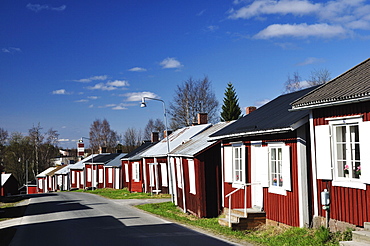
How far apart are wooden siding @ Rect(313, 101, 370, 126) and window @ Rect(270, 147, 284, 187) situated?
8.00ft

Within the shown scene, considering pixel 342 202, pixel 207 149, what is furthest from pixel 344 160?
pixel 207 149

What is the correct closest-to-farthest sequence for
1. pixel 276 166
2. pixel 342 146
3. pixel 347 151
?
pixel 347 151 → pixel 342 146 → pixel 276 166

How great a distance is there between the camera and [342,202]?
11.2 meters

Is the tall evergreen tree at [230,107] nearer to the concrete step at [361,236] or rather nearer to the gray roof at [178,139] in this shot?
the gray roof at [178,139]

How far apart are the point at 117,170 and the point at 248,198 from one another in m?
33.5

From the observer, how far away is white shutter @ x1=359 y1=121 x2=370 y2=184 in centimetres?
1031

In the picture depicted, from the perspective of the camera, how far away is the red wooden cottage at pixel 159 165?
33.6 meters

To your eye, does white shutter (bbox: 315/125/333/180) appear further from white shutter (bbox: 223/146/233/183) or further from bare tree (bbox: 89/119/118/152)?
bare tree (bbox: 89/119/118/152)

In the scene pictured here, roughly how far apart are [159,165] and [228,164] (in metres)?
18.1

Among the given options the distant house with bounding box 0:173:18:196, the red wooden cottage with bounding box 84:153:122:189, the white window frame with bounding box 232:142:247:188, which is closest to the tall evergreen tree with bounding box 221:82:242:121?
the red wooden cottage with bounding box 84:153:122:189

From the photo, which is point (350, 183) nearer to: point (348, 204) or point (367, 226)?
point (348, 204)

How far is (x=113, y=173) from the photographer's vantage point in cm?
4969

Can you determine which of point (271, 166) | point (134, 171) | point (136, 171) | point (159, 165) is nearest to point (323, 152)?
point (271, 166)

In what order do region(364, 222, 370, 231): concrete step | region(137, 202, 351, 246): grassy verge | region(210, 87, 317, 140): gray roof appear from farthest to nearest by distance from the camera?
region(210, 87, 317, 140): gray roof, region(137, 202, 351, 246): grassy verge, region(364, 222, 370, 231): concrete step
